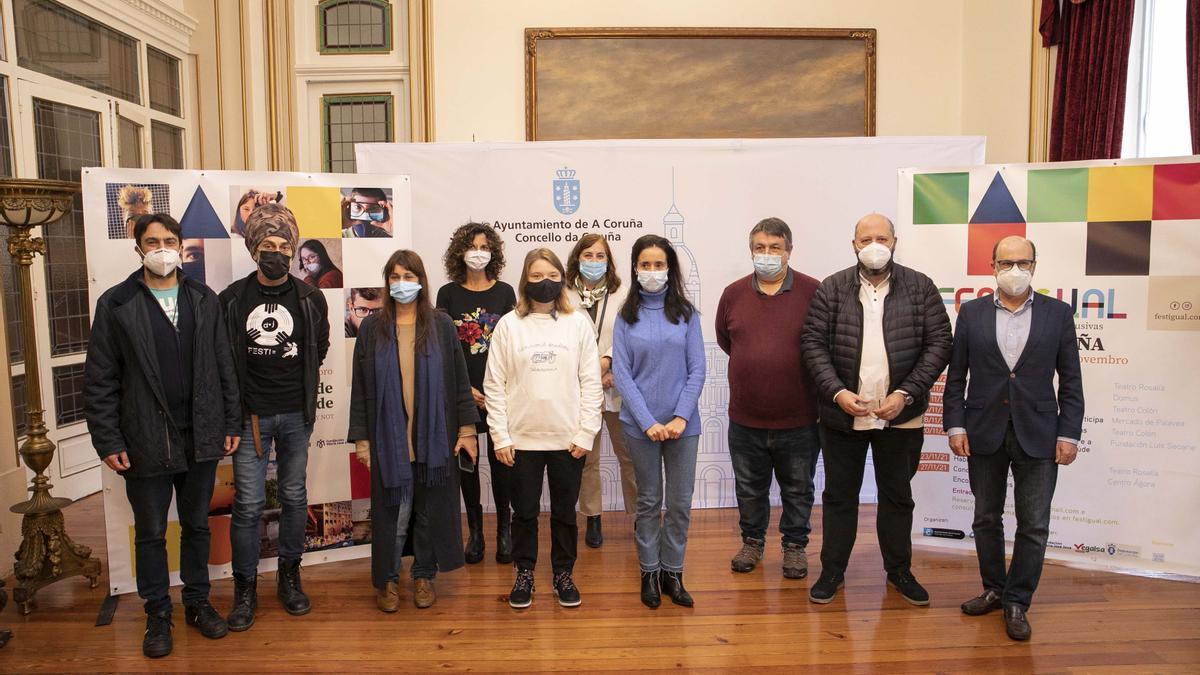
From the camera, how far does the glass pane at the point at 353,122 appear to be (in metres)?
5.81

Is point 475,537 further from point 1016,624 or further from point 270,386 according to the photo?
point 1016,624

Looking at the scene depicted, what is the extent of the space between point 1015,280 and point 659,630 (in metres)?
1.86

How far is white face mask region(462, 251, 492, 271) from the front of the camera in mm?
3496

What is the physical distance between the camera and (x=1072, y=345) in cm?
289

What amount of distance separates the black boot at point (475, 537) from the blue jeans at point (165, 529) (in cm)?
114

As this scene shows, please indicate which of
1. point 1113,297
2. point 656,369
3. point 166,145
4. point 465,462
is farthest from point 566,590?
point 166,145

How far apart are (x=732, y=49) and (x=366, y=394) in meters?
3.86

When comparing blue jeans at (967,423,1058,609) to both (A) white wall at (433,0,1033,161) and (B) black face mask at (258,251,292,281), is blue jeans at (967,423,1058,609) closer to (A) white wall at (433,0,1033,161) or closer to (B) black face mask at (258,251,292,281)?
(B) black face mask at (258,251,292,281)

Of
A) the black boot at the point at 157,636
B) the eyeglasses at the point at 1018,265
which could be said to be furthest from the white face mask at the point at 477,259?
the eyeglasses at the point at 1018,265

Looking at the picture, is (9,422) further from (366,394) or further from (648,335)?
(648,335)

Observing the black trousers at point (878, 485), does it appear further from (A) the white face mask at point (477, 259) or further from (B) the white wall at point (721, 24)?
(B) the white wall at point (721, 24)

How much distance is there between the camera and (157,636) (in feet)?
9.24

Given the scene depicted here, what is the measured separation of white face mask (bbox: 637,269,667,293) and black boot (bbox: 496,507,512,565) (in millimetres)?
1362

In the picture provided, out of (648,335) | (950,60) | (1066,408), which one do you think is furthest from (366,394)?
(950,60)
